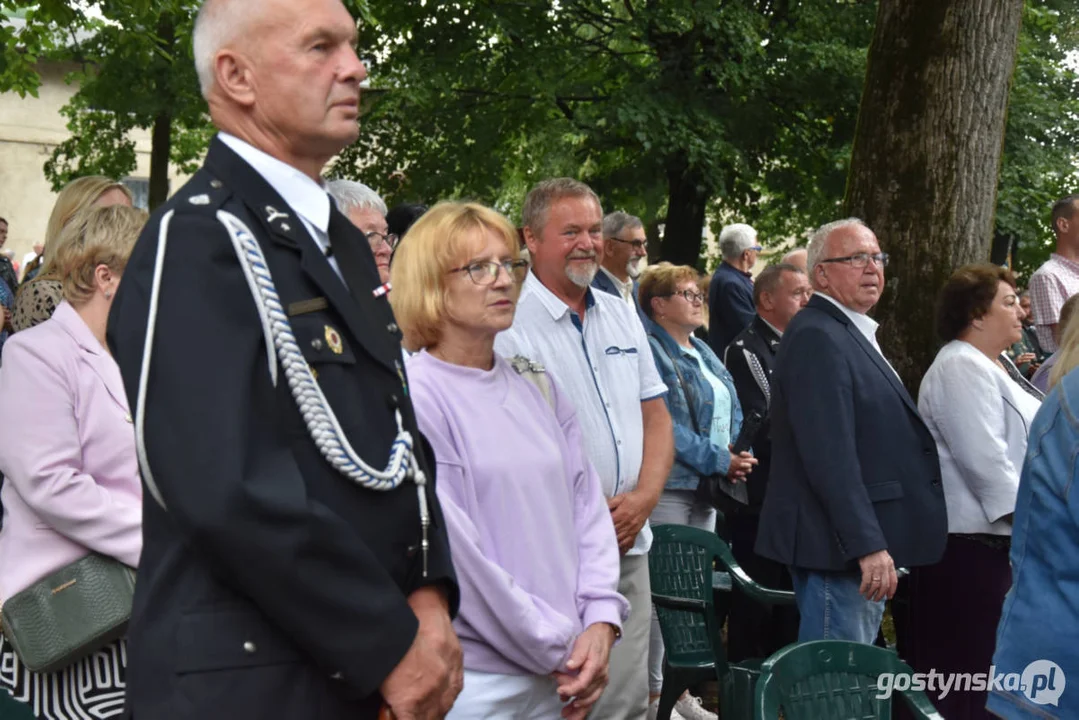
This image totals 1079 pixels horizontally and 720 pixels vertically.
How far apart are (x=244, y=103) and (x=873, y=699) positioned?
2.28 meters

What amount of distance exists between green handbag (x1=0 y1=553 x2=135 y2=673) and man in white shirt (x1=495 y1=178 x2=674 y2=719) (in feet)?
5.09

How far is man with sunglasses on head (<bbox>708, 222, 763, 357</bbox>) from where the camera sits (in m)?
9.48

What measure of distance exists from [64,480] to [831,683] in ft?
6.73

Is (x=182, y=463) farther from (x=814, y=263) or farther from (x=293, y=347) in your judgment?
(x=814, y=263)

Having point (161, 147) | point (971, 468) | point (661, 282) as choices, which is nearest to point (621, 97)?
point (161, 147)

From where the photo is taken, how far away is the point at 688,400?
22.3 ft

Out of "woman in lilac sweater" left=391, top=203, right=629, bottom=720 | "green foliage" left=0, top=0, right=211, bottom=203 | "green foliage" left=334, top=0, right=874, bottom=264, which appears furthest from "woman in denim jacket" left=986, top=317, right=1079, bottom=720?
"green foliage" left=334, top=0, right=874, bottom=264

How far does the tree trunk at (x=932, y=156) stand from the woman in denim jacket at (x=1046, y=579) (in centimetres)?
487

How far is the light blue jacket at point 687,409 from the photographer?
21.6 feet

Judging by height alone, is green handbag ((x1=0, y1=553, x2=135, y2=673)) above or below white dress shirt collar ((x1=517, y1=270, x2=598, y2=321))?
below

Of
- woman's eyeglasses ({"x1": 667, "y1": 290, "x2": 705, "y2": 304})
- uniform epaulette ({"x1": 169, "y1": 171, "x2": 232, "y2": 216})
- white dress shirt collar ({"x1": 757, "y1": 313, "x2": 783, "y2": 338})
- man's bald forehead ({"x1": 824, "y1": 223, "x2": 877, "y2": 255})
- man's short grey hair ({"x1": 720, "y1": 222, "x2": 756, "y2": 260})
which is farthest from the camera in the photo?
man's short grey hair ({"x1": 720, "y1": 222, "x2": 756, "y2": 260})

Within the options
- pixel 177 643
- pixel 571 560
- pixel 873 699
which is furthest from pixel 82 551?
pixel 873 699

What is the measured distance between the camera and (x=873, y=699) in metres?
3.52

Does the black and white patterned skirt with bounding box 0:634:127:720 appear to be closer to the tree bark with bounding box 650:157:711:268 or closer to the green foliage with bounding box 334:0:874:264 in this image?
the green foliage with bounding box 334:0:874:264
